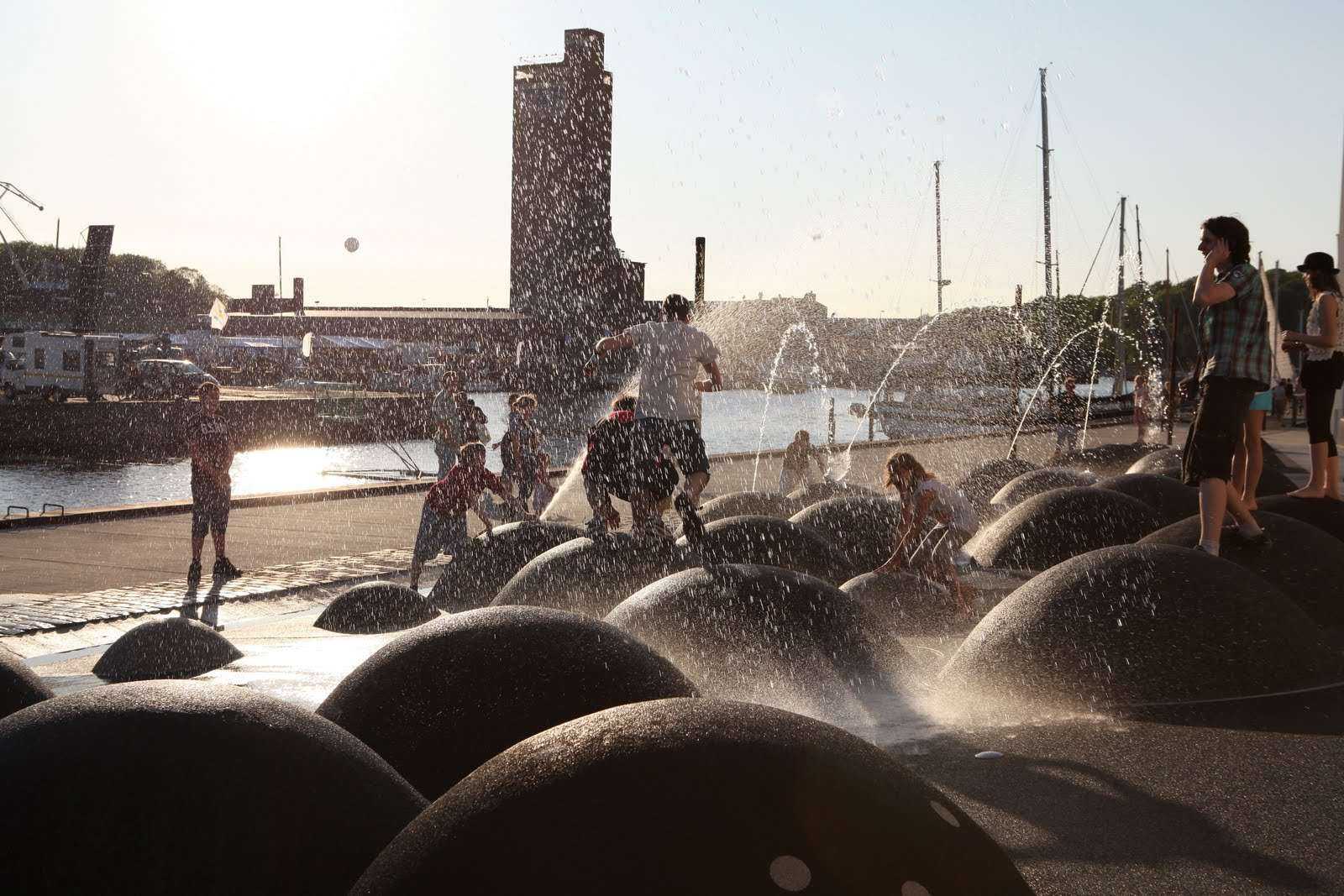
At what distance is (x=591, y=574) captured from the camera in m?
8.35

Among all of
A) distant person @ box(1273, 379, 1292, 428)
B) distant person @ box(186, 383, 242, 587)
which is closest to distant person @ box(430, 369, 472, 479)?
distant person @ box(186, 383, 242, 587)

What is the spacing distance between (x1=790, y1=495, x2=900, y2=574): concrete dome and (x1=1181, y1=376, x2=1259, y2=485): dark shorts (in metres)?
3.35

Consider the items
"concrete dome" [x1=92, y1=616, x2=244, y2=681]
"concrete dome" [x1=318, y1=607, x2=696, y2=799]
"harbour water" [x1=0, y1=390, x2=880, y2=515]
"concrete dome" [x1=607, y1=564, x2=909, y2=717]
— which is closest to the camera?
"concrete dome" [x1=318, y1=607, x2=696, y2=799]

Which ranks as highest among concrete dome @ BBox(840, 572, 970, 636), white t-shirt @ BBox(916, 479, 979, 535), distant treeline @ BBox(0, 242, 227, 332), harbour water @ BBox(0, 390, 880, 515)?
distant treeline @ BBox(0, 242, 227, 332)

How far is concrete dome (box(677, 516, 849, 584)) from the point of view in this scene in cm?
870

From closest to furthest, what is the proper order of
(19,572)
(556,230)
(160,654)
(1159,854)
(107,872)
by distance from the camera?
(107,872)
(1159,854)
(160,654)
(19,572)
(556,230)

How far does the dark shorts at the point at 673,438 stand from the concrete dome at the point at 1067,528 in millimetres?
2356

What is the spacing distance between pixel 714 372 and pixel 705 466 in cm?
89

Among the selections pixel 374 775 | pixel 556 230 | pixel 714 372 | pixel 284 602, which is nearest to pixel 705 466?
pixel 714 372

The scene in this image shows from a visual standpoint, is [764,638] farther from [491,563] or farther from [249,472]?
[249,472]

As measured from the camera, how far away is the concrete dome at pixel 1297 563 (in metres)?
7.45

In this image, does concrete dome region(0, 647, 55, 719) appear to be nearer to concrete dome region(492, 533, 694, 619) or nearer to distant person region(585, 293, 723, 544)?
concrete dome region(492, 533, 694, 619)

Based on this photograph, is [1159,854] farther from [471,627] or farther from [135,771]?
[135,771]

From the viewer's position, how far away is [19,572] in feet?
37.3
